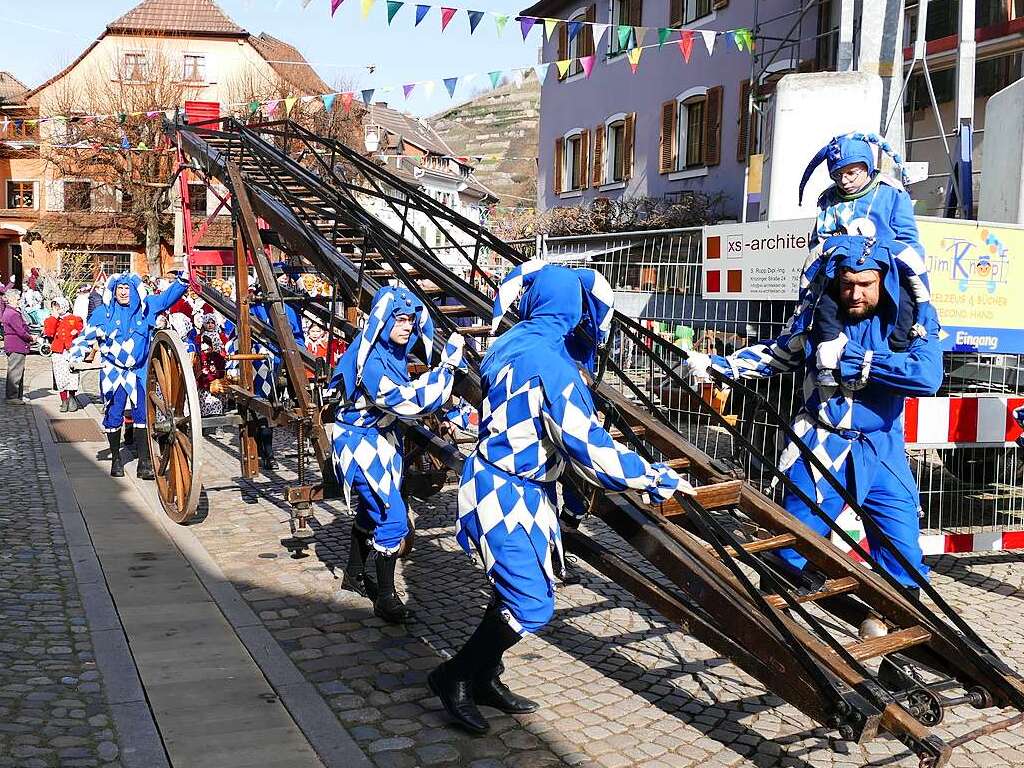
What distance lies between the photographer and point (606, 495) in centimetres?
352

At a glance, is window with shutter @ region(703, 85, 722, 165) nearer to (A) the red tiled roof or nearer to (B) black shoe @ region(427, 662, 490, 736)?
(B) black shoe @ region(427, 662, 490, 736)

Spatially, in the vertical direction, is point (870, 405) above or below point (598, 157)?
below

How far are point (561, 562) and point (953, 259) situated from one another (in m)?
3.44

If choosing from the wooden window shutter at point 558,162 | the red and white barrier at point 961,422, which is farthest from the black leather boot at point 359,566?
the wooden window shutter at point 558,162

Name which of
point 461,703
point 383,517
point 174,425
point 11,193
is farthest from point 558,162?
point 11,193

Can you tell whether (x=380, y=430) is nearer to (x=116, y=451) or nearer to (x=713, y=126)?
(x=116, y=451)

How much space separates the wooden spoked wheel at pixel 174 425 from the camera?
641 cm

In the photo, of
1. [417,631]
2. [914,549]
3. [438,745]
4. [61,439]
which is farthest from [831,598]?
[61,439]

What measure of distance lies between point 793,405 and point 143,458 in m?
5.34

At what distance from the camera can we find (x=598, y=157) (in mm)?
21125

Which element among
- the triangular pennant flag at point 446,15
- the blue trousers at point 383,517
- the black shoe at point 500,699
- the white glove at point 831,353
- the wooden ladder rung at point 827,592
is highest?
the triangular pennant flag at point 446,15

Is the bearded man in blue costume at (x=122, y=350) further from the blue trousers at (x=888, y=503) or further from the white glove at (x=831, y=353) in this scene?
the blue trousers at (x=888, y=503)

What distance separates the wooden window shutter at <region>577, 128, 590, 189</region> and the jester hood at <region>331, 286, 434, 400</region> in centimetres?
1728

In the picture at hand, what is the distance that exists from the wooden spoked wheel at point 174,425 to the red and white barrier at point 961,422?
4.27 m
